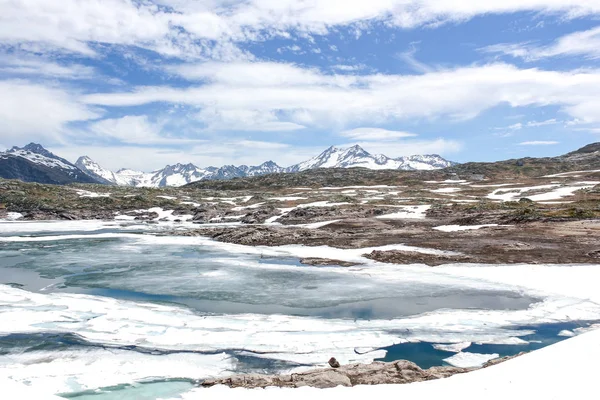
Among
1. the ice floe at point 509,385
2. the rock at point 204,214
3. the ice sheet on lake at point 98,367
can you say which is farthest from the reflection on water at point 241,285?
the rock at point 204,214

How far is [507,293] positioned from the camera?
1916 centimetres

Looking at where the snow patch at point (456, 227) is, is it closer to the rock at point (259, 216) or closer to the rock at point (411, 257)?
the rock at point (411, 257)

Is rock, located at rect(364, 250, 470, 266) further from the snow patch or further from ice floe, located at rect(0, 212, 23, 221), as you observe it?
ice floe, located at rect(0, 212, 23, 221)

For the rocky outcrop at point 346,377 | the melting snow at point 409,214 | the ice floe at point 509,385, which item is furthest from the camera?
the melting snow at point 409,214

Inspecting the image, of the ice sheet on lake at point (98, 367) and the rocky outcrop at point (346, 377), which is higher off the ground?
the rocky outcrop at point (346, 377)

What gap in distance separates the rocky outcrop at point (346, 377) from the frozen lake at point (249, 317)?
4.85 feet

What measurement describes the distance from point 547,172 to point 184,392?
169 m

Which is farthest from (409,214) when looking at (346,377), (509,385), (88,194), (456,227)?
(88,194)

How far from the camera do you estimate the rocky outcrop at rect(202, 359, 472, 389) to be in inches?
363

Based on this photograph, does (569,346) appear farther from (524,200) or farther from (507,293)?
(524,200)

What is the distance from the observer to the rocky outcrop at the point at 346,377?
923 centimetres

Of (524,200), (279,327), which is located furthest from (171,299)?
(524,200)

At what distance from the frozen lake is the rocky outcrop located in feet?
4.85

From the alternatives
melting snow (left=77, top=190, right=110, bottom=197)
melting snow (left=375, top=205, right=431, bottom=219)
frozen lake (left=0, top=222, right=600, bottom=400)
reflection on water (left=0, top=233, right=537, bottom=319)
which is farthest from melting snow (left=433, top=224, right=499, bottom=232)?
melting snow (left=77, top=190, right=110, bottom=197)
